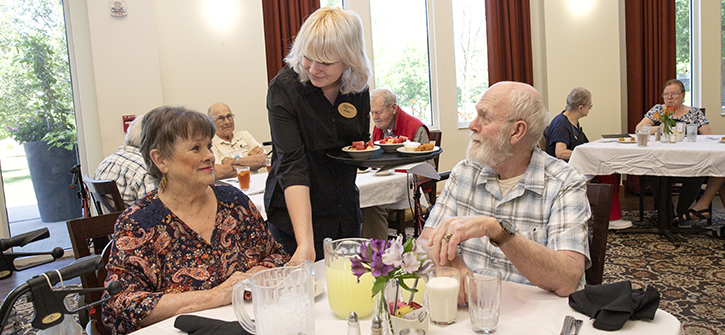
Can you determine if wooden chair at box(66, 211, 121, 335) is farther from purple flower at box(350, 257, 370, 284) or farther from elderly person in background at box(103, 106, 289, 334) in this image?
purple flower at box(350, 257, 370, 284)

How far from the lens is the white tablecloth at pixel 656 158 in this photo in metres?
3.83

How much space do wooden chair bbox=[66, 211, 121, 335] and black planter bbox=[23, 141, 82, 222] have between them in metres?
3.59

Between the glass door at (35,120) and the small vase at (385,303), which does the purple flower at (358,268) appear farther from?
the glass door at (35,120)

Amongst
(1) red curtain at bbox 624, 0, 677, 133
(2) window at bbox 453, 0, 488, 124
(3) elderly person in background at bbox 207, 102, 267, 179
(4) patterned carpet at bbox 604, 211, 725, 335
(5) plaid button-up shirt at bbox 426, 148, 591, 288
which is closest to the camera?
(5) plaid button-up shirt at bbox 426, 148, 591, 288

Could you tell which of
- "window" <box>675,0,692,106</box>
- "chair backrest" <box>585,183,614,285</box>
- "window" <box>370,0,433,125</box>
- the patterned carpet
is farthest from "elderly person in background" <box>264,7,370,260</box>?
"window" <box>675,0,692,106</box>

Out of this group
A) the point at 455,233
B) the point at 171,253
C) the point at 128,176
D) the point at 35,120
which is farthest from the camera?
the point at 35,120

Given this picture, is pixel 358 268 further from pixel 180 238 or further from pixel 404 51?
pixel 404 51

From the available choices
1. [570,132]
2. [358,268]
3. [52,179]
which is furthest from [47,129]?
[570,132]

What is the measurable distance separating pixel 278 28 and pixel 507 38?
3.18m

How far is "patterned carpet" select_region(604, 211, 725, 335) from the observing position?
8.81 ft

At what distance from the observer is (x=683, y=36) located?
638 cm

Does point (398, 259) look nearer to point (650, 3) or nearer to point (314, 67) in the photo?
point (314, 67)

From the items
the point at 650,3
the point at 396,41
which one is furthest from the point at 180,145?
the point at 650,3

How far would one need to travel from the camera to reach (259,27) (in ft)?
16.5
